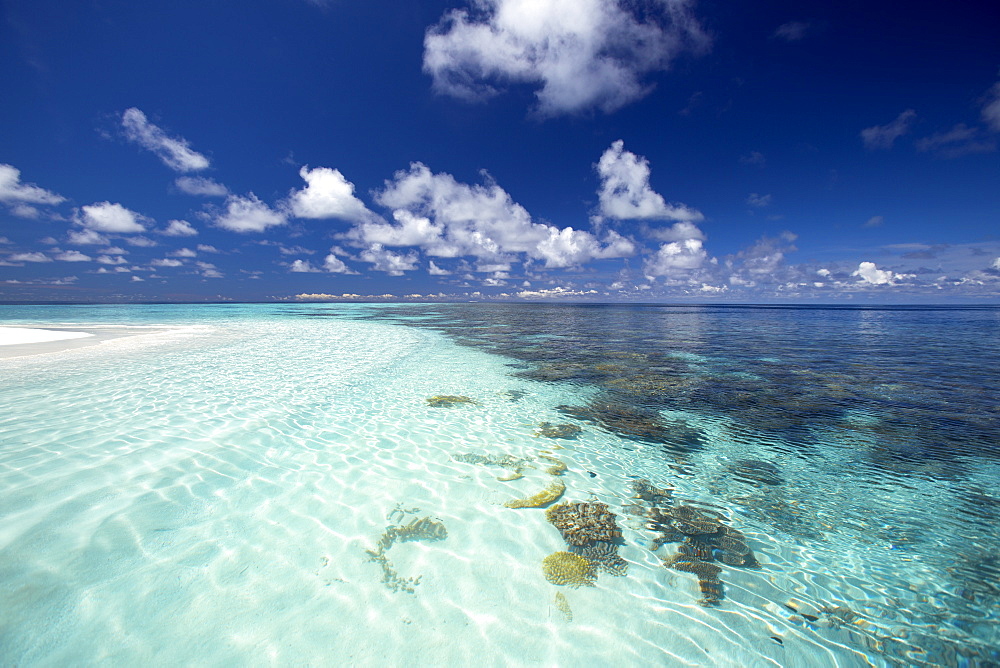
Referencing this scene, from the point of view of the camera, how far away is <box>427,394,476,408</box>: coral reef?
415 inches

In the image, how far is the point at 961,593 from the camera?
13.1ft

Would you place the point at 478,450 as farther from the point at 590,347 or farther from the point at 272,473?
the point at 590,347

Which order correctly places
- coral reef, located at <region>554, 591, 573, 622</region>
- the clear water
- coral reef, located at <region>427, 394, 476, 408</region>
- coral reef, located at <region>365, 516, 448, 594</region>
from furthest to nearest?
coral reef, located at <region>427, 394, 476, 408</region> → coral reef, located at <region>365, 516, 448, 594</region> → coral reef, located at <region>554, 591, 573, 622</region> → the clear water

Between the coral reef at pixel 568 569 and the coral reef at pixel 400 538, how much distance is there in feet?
4.56

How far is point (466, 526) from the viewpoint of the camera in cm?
509

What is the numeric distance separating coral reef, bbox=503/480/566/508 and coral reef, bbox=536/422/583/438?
2342 millimetres

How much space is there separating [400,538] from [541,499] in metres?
2.14

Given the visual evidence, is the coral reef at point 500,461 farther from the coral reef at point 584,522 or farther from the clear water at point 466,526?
the coral reef at point 584,522

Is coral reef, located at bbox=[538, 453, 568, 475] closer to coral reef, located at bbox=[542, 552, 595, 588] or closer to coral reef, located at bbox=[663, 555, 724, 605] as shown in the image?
coral reef, located at bbox=[542, 552, 595, 588]

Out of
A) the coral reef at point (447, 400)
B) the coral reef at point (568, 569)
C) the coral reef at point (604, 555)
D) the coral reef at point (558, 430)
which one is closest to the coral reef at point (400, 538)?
the coral reef at point (568, 569)

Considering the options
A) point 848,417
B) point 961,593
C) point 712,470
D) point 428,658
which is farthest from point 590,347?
point 428,658

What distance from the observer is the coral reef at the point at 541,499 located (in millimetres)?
5598

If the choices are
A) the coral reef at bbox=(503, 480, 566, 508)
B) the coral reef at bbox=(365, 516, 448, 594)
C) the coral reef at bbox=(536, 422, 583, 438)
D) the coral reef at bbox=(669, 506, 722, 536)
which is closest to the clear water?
the coral reef at bbox=(365, 516, 448, 594)

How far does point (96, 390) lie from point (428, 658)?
13.3 metres
